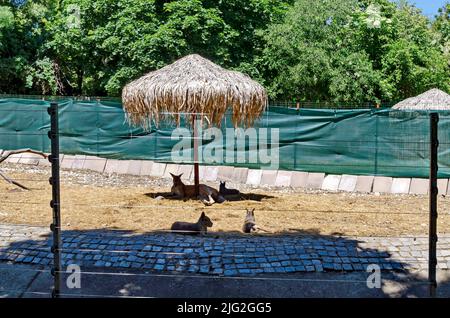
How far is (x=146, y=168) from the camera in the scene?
14.5 meters

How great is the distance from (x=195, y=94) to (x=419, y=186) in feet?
18.1

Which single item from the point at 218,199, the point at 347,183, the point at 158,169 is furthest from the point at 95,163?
the point at 347,183

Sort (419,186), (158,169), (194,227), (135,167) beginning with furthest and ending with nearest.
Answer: (135,167) → (158,169) → (419,186) → (194,227)

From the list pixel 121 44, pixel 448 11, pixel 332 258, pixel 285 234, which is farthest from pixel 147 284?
pixel 448 11

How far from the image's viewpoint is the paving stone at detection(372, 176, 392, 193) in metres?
12.5

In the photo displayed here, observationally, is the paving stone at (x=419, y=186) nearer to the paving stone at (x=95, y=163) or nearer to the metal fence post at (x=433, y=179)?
the paving stone at (x=95, y=163)

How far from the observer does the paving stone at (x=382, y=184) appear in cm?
1254

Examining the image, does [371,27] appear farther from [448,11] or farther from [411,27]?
[448,11]

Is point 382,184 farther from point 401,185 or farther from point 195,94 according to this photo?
point 195,94

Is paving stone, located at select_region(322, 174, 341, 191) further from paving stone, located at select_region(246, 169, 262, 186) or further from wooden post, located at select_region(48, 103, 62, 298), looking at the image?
wooden post, located at select_region(48, 103, 62, 298)

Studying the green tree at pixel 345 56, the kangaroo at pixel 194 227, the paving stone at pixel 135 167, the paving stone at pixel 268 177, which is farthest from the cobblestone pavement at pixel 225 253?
the green tree at pixel 345 56

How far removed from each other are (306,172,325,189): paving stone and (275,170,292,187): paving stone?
0.45 metres

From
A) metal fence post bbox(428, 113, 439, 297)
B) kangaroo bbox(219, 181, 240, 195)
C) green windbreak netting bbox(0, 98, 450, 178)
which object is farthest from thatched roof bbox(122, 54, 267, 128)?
metal fence post bbox(428, 113, 439, 297)

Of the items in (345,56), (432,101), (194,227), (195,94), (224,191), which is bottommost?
(224,191)
